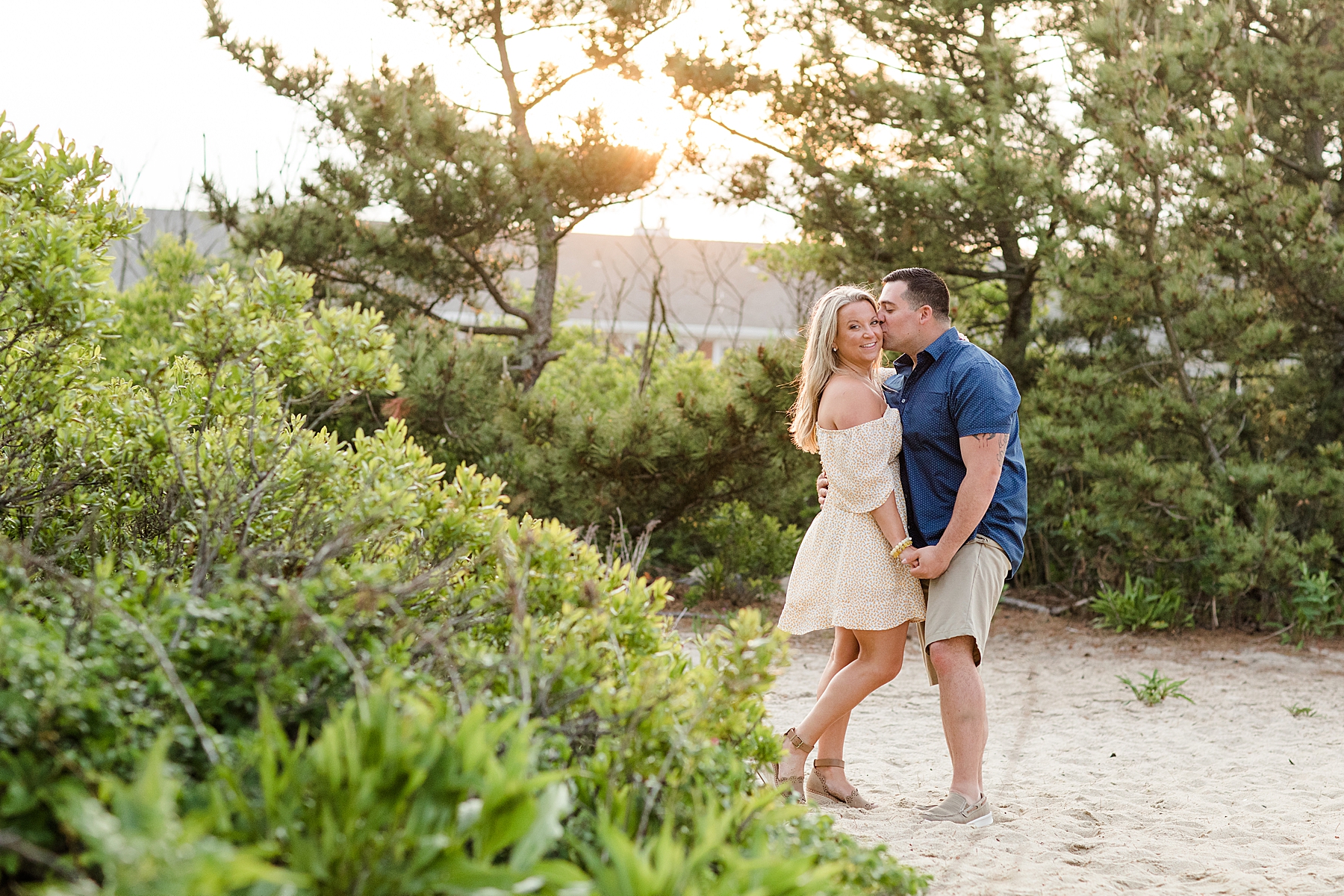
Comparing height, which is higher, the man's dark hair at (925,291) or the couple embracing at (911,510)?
the man's dark hair at (925,291)

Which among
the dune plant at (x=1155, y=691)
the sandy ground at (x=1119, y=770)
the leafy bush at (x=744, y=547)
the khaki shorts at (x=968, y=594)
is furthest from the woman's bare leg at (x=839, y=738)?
the leafy bush at (x=744, y=547)

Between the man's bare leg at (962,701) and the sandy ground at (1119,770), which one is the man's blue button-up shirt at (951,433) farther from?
the sandy ground at (1119,770)

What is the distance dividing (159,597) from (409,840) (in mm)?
868

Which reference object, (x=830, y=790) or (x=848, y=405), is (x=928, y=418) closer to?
(x=848, y=405)

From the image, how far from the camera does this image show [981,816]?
367 cm

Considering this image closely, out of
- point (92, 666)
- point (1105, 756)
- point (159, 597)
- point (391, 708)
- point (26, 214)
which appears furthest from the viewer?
point (1105, 756)

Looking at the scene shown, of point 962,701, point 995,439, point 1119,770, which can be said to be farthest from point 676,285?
point 962,701

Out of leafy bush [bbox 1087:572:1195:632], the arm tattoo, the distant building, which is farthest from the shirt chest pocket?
the distant building

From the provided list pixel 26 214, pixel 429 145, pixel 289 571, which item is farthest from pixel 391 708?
pixel 429 145

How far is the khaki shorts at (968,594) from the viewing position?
3.55 meters

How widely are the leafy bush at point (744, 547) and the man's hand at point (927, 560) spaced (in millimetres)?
5060

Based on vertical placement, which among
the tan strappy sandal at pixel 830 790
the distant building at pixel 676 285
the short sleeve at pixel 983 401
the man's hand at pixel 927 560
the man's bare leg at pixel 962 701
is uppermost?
the distant building at pixel 676 285

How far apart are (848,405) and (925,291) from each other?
53 centimetres

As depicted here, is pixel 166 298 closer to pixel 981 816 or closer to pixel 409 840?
pixel 981 816
